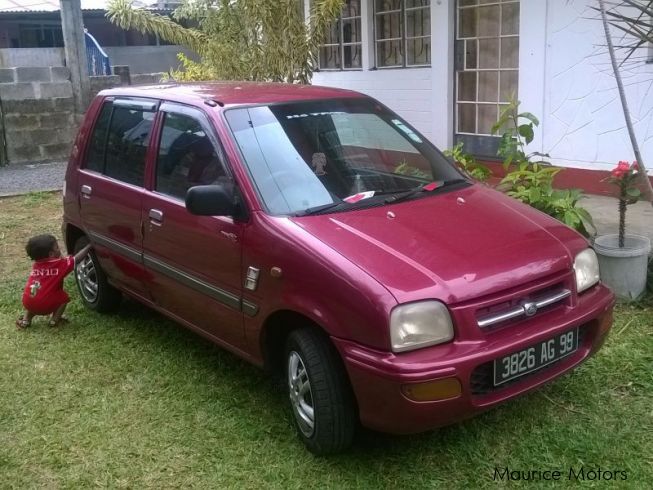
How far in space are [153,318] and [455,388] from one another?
3.08m

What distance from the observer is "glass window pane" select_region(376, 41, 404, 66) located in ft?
31.5

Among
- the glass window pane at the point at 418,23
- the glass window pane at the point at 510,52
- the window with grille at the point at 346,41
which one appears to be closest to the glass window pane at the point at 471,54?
the glass window pane at the point at 510,52

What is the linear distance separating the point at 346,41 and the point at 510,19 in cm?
310

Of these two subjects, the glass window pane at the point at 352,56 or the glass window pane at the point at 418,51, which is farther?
the glass window pane at the point at 352,56

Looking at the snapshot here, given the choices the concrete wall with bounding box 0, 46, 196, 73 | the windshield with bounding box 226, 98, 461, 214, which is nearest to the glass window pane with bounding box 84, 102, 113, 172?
the windshield with bounding box 226, 98, 461, 214

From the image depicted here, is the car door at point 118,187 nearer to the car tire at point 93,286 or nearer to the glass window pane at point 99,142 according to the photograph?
the glass window pane at point 99,142

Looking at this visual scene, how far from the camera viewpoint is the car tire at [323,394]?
3158 mm

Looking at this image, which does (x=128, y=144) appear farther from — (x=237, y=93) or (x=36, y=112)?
(x=36, y=112)

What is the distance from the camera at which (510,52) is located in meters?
8.07

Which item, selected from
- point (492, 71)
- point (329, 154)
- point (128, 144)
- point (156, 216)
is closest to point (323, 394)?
point (329, 154)

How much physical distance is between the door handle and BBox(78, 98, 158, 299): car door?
0.52ft

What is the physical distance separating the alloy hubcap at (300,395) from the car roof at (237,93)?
1.54 metres

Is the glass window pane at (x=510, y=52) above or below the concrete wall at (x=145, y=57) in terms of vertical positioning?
below

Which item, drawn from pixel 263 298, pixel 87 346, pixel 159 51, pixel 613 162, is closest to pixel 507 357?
pixel 263 298
